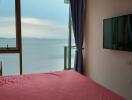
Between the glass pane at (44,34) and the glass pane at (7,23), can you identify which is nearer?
the glass pane at (7,23)

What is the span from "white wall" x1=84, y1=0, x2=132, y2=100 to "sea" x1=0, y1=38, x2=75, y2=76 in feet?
2.74

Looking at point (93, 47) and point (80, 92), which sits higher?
point (93, 47)

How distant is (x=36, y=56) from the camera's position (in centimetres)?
475

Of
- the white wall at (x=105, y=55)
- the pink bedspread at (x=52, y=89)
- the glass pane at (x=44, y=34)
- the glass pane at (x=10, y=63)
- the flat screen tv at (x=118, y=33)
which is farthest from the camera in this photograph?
the glass pane at (x=44, y=34)

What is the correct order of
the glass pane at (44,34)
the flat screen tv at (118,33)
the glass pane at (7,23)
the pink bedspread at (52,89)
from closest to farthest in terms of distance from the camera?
the pink bedspread at (52,89) < the flat screen tv at (118,33) < the glass pane at (7,23) < the glass pane at (44,34)

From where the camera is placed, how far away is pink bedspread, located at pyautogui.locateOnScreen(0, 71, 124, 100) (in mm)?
1950

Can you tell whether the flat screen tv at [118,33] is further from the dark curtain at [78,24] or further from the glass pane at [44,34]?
the glass pane at [44,34]

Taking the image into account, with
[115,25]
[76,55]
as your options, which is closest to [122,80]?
[115,25]

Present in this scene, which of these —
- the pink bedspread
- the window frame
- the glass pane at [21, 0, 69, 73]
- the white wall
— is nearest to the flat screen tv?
the white wall

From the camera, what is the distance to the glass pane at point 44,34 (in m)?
4.41

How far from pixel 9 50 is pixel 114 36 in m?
2.56

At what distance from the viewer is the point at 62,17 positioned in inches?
188

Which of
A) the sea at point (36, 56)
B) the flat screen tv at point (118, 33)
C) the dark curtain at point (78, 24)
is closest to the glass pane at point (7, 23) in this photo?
the sea at point (36, 56)

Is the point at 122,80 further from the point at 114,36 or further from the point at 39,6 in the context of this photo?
the point at 39,6
